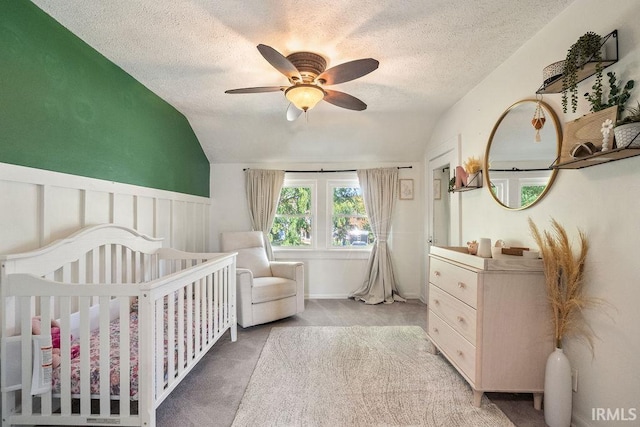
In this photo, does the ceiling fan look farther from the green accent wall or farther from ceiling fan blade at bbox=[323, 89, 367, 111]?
the green accent wall

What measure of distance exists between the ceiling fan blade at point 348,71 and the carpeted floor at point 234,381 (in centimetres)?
215

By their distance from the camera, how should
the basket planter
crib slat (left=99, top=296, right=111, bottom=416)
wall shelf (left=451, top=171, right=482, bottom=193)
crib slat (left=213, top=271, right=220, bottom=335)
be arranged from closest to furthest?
1. the basket planter
2. crib slat (left=99, top=296, right=111, bottom=416)
3. crib slat (left=213, top=271, right=220, bottom=335)
4. wall shelf (left=451, top=171, right=482, bottom=193)

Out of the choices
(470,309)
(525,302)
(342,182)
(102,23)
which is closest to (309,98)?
(102,23)

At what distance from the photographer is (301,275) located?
3389 mm

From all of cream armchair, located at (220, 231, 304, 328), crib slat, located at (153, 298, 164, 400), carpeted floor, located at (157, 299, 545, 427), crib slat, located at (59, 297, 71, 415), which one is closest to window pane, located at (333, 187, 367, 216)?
cream armchair, located at (220, 231, 304, 328)

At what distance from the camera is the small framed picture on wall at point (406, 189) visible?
4.10 meters

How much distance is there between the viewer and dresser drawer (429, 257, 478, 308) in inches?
69.3

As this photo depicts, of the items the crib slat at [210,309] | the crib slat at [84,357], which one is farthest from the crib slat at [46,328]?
the crib slat at [210,309]

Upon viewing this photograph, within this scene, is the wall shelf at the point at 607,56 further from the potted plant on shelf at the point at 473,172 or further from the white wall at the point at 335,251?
the white wall at the point at 335,251

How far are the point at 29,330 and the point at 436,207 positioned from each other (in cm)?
374

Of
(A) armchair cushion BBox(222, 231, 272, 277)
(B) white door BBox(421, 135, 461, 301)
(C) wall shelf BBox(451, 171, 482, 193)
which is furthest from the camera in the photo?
(A) armchair cushion BBox(222, 231, 272, 277)

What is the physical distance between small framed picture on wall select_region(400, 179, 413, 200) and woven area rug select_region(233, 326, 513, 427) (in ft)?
6.56

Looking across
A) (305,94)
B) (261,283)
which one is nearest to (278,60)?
(305,94)

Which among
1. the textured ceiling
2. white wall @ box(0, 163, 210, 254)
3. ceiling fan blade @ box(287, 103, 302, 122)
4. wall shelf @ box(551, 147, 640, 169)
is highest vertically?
the textured ceiling
